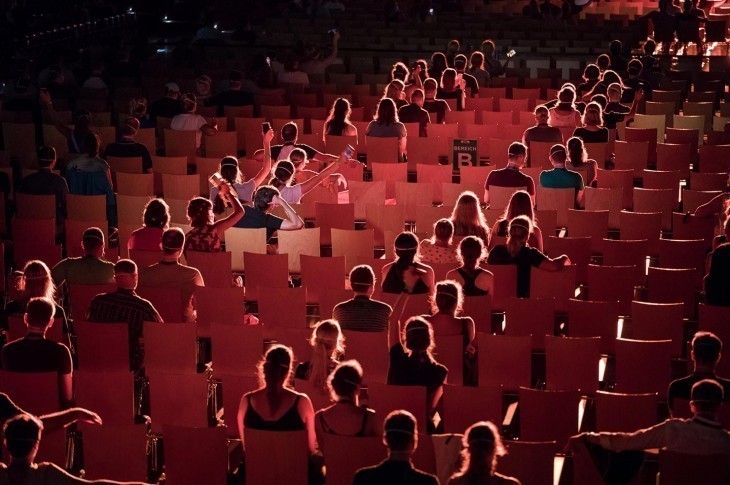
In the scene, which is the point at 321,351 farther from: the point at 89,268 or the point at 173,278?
the point at 89,268

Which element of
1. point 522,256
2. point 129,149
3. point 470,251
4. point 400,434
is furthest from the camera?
point 129,149

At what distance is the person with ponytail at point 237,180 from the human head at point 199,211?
60cm

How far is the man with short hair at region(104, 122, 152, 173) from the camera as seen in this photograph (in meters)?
11.9

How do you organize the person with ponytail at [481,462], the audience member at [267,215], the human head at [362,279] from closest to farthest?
the person with ponytail at [481,462]
the human head at [362,279]
the audience member at [267,215]

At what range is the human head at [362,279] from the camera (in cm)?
747

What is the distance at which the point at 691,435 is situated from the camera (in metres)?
5.89

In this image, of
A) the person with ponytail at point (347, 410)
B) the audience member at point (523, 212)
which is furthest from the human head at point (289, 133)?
the person with ponytail at point (347, 410)

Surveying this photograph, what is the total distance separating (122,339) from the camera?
743 cm

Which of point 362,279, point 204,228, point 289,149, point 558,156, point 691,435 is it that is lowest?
point 691,435

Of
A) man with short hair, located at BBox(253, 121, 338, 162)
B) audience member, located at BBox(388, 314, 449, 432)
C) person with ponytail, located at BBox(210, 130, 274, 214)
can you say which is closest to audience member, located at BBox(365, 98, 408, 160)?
man with short hair, located at BBox(253, 121, 338, 162)

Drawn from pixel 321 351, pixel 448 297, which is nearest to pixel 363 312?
pixel 448 297

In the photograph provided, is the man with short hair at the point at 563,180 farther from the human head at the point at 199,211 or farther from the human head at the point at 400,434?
the human head at the point at 400,434

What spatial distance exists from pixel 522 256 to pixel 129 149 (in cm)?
463

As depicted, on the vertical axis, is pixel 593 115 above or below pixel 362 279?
above
